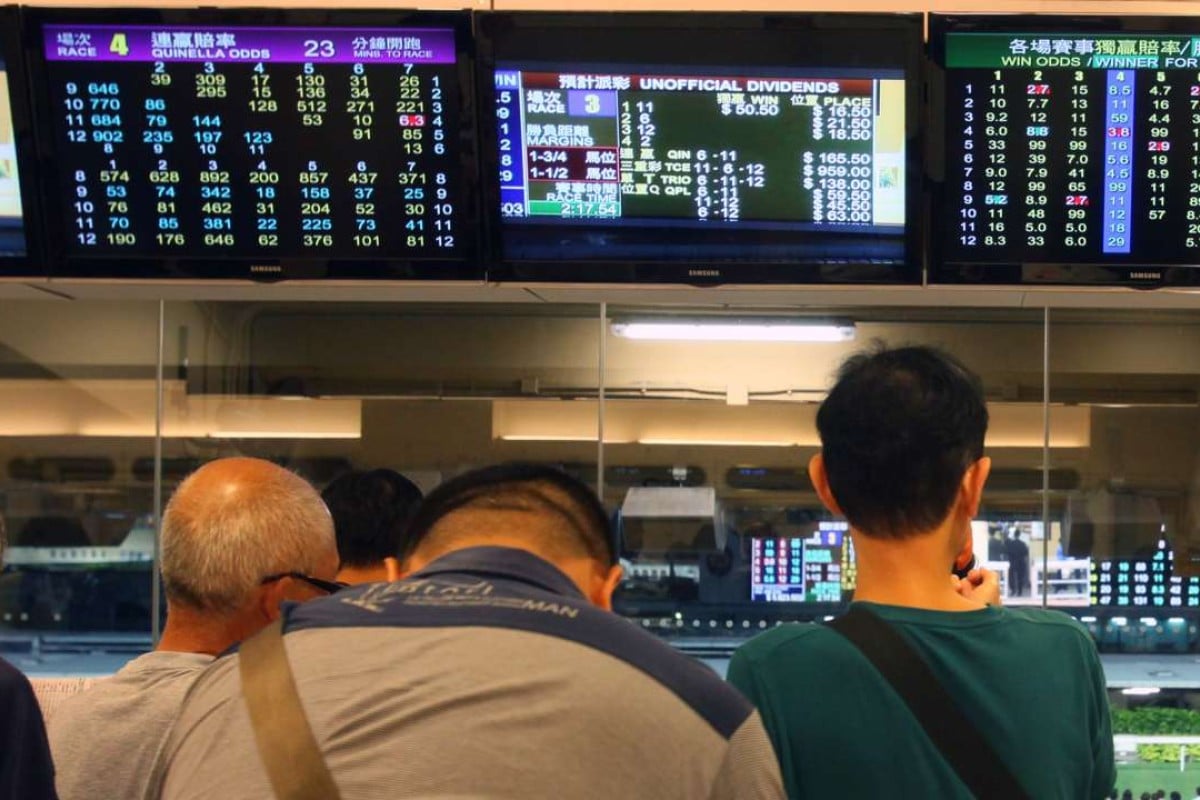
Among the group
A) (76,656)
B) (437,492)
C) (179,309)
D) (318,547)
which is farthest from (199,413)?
(437,492)

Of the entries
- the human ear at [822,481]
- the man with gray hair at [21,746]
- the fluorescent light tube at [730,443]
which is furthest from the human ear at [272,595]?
the fluorescent light tube at [730,443]

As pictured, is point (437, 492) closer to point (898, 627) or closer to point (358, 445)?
point (898, 627)

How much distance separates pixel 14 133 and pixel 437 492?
180cm

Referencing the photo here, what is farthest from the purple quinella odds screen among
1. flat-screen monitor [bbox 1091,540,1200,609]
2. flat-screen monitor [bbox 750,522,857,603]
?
flat-screen monitor [bbox 1091,540,1200,609]

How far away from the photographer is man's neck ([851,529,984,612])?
1.25 m

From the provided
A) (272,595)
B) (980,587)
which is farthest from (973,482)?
(272,595)

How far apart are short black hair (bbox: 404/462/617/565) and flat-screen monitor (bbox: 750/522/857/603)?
12.3 ft

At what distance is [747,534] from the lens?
4832 mm

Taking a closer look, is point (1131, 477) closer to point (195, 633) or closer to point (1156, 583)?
point (1156, 583)

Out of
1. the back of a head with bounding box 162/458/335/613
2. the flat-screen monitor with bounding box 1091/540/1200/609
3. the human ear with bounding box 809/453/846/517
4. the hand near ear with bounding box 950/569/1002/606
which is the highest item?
the human ear with bounding box 809/453/846/517

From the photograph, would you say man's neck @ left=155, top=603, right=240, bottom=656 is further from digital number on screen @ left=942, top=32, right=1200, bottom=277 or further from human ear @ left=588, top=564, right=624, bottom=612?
digital number on screen @ left=942, top=32, right=1200, bottom=277

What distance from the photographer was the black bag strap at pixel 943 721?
117cm

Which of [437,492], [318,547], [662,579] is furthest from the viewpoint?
[662,579]

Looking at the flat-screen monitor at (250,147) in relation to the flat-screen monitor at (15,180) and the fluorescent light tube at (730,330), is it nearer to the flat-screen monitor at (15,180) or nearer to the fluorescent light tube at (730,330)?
the flat-screen monitor at (15,180)
